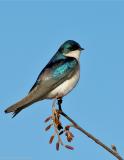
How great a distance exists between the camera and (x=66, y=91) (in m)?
7.24

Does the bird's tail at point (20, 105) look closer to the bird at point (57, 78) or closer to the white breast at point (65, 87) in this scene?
the bird at point (57, 78)

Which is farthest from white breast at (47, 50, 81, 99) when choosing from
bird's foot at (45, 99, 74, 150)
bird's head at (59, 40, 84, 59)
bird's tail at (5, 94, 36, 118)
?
bird's foot at (45, 99, 74, 150)

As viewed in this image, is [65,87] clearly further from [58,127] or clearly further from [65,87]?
[58,127]

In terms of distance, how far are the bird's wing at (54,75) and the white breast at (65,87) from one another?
0.23ft

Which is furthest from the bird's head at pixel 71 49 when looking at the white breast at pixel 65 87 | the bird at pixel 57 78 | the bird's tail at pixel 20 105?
the bird's tail at pixel 20 105

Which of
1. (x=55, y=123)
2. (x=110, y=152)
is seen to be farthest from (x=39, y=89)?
(x=110, y=152)

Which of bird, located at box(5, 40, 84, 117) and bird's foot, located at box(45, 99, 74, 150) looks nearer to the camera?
bird's foot, located at box(45, 99, 74, 150)

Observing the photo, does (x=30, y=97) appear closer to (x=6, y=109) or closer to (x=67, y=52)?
(x=6, y=109)

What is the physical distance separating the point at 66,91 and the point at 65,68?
756 millimetres

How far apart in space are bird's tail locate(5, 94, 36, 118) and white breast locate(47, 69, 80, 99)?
608 millimetres

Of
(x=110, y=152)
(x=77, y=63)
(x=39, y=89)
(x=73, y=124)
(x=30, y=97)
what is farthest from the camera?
(x=77, y=63)

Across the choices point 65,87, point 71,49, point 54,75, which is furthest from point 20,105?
point 71,49

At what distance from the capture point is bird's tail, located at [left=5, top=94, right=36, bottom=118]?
571 centimetres

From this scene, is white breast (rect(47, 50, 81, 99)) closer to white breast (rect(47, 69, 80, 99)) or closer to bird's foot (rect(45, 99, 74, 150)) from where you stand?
white breast (rect(47, 69, 80, 99))
